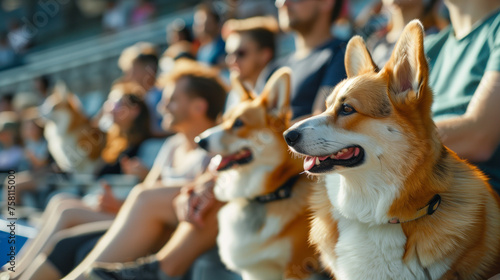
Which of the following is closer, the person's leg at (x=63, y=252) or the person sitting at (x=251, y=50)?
the person's leg at (x=63, y=252)

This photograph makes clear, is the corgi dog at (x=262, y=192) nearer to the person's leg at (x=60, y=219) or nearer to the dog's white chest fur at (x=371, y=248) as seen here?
the dog's white chest fur at (x=371, y=248)

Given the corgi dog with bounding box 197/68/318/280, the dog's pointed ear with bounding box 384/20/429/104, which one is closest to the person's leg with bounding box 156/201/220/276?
the corgi dog with bounding box 197/68/318/280

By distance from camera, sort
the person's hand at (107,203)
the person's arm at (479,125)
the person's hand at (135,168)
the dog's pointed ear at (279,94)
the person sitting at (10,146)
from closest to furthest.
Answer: the person's arm at (479,125) < the dog's pointed ear at (279,94) < the person's hand at (107,203) < the person's hand at (135,168) < the person sitting at (10,146)

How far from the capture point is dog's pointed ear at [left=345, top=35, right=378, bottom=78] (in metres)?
1.49

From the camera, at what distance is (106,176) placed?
4.01 meters

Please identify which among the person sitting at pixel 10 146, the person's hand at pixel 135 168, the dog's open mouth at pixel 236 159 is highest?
the person sitting at pixel 10 146

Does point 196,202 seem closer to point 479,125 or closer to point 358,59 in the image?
point 358,59

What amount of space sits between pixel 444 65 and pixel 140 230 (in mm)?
1477

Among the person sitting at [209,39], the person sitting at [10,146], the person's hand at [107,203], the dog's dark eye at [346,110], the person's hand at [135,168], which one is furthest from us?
the person sitting at [10,146]

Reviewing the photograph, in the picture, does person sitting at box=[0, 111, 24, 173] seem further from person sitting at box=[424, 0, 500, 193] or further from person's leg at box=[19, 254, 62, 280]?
person sitting at box=[424, 0, 500, 193]

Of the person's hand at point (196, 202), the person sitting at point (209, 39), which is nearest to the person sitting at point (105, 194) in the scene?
the person sitting at point (209, 39)

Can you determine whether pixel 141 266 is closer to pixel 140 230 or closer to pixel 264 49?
pixel 140 230

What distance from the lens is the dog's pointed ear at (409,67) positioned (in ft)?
4.24

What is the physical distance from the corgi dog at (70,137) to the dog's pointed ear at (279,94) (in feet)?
9.54
